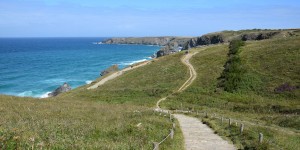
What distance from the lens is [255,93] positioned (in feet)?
180

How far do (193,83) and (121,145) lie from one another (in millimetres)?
48324

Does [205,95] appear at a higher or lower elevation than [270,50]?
lower

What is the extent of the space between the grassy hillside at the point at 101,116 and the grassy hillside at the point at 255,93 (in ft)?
15.7

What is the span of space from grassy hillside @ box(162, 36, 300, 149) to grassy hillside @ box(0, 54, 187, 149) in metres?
4.80

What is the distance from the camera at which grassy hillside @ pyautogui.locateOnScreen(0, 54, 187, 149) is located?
14.5m

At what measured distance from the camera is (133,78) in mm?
75062

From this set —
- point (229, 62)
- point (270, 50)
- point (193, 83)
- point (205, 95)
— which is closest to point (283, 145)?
point (205, 95)

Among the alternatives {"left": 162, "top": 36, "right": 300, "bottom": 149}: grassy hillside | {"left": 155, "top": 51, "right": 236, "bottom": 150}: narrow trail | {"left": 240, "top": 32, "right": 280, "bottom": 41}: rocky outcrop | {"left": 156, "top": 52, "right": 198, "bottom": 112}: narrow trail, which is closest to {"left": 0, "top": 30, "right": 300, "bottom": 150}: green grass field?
{"left": 162, "top": 36, "right": 300, "bottom": 149}: grassy hillside

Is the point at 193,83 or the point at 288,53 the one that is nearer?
the point at 193,83

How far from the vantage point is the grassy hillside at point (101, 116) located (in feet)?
47.7

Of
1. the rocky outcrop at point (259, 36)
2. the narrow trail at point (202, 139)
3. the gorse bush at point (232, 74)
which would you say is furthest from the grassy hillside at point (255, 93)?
the rocky outcrop at point (259, 36)

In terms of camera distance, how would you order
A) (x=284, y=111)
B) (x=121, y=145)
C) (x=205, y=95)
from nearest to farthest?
1. (x=121, y=145)
2. (x=284, y=111)
3. (x=205, y=95)

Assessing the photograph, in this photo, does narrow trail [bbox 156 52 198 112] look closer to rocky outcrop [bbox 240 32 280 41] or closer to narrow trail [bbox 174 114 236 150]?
narrow trail [bbox 174 114 236 150]

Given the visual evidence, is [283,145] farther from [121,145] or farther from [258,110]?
[258,110]
